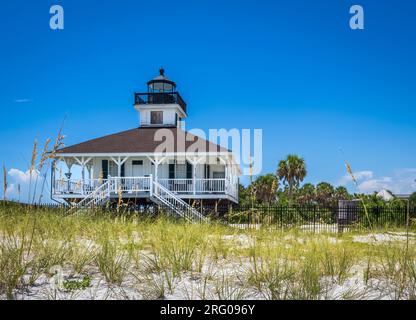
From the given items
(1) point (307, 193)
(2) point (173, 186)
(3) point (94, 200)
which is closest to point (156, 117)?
(2) point (173, 186)

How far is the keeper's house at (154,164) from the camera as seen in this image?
2750cm

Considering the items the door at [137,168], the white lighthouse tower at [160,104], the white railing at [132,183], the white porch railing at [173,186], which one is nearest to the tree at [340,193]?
the white lighthouse tower at [160,104]

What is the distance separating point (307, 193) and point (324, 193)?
2.42m

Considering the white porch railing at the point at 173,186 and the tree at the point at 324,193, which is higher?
the white porch railing at the point at 173,186

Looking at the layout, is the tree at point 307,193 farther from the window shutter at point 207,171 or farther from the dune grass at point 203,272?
the dune grass at point 203,272

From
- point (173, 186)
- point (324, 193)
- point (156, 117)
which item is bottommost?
point (324, 193)

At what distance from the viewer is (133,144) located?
30906 mm

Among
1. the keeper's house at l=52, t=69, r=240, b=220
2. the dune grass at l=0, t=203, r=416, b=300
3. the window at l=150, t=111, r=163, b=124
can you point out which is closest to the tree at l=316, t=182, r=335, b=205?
the keeper's house at l=52, t=69, r=240, b=220

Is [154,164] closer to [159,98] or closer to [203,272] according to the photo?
[159,98]

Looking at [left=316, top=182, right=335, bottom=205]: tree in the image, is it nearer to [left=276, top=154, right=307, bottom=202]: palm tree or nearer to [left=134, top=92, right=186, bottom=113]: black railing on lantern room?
[left=276, top=154, right=307, bottom=202]: palm tree
